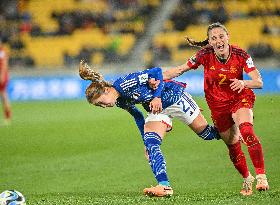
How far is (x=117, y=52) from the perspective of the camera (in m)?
29.4

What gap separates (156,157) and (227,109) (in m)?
1.11

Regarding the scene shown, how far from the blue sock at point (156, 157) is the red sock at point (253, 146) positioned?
0.94m

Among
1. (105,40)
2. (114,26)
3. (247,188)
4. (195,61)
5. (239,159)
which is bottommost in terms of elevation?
(247,188)

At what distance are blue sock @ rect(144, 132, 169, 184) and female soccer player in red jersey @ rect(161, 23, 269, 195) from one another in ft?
2.72

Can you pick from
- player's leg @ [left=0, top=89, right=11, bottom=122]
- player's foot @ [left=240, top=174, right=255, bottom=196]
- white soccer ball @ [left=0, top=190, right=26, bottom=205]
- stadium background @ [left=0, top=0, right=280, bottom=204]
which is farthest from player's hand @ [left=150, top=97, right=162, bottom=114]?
stadium background @ [left=0, top=0, right=280, bottom=204]

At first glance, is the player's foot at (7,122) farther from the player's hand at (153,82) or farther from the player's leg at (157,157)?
the player's hand at (153,82)

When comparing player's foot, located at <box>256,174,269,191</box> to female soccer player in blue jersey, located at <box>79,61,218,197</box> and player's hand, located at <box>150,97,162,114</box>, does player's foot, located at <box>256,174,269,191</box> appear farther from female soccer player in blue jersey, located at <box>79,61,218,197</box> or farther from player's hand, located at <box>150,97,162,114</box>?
player's hand, located at <box>150,97,162,114</box>

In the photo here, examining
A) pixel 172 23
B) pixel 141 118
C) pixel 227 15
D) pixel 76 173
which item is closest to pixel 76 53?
pixel 172 23

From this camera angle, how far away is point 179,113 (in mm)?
9164

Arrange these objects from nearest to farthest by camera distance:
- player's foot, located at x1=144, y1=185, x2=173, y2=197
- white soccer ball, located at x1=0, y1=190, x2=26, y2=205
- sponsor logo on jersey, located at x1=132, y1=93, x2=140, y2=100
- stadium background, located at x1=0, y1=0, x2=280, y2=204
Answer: white soccer ball, located at x1=0, y1=190, x2=26, y2=205 < player's foot, located at x1=144, y1=185, x2=173, y2=197 < sponsor logo on jersey, located at x1=132, y1=93, x2=140, y2=100 < stadium background, located at x1=0, y1=0, x2=280, y2=204

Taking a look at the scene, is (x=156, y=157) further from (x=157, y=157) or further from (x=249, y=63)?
(x=249, y=63)

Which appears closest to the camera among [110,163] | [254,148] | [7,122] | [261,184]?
[261,184]

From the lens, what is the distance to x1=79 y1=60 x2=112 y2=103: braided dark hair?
27.6 ft

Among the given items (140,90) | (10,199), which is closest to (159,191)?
(140,90)
